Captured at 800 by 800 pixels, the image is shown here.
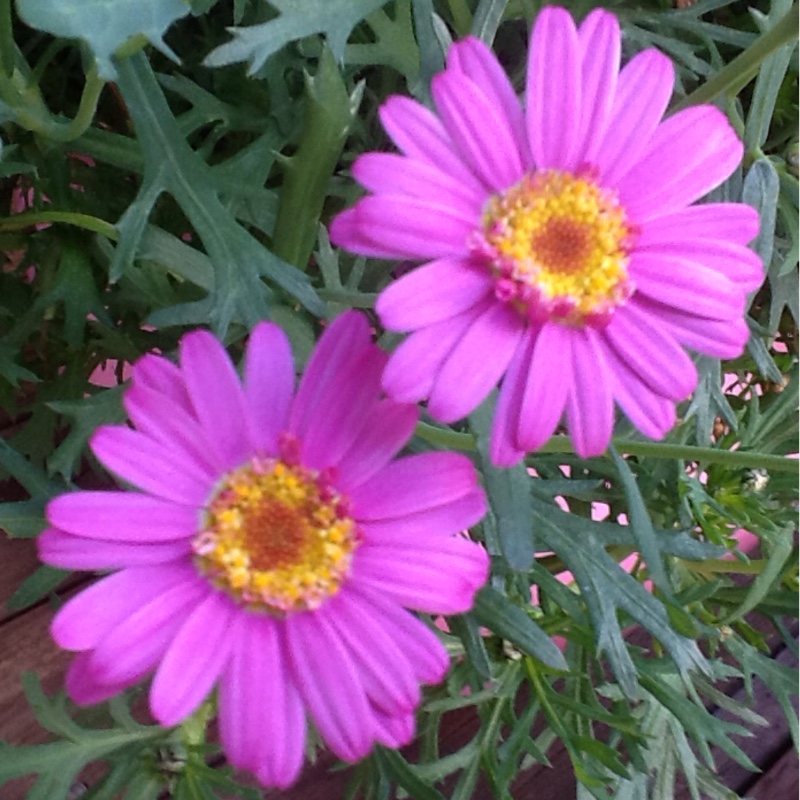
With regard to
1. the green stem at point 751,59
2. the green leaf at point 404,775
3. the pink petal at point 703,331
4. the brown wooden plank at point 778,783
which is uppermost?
the green stem at point 751,59

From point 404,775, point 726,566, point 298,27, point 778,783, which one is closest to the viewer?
point 298,27

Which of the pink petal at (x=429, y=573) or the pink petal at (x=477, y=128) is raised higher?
the pink petal at (x=477, y=128)

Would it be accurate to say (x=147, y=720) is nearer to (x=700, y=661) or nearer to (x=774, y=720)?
(x=700, y=661)

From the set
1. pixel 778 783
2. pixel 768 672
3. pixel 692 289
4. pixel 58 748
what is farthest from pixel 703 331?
pixel 778 783

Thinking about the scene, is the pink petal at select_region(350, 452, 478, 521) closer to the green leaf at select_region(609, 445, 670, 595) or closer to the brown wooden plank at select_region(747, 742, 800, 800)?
the green leaf at select_region(609, 445, 670, 595)

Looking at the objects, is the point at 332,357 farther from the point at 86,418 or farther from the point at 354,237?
the point at 86,418

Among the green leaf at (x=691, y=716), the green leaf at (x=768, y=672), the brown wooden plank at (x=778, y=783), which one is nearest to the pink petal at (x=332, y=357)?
the green leaf at (x=691, y=716)

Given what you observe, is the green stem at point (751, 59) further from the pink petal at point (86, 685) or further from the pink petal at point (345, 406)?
the pink petal at point (86, 685)
